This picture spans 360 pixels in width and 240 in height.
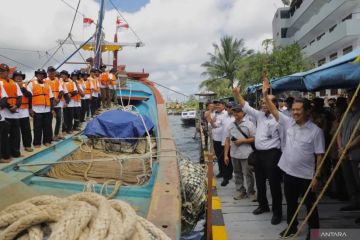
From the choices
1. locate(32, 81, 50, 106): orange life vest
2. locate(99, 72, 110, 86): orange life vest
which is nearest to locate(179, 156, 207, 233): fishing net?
locate(32, 81, 50, 106): orange life vest

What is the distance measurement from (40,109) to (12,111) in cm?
92

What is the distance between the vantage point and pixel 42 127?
20.3 feet

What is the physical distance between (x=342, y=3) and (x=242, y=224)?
59.3 feet

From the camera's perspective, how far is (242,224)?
4691 mm

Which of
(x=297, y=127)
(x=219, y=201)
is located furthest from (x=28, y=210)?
(x=219, y=201)

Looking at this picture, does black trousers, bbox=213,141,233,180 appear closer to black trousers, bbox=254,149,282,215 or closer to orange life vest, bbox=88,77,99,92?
black trousers, bbox=254,149,282,215

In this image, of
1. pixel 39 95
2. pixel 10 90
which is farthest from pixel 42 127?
pixel 10 90

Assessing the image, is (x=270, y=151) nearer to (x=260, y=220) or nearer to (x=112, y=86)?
(x=260, y=220)

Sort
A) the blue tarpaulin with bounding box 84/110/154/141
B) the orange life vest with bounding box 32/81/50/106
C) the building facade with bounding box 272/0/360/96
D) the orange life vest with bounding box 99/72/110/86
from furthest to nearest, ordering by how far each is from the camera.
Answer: the building facade with bounding box 272/0/360/96
the orange life vest with bounding box 99/72/110/86
the orange life vest with bounding box 32/81/50/106
the blue tarpaulin with bounding box 84/110/154/141

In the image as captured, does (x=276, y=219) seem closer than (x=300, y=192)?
No

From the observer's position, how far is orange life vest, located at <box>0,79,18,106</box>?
16.9ft

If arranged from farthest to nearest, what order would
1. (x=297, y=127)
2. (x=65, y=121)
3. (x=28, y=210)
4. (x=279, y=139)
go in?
(x=65, y=121) → (x=279, y=139) → (x=297, y=127) → (x=28, y=210)

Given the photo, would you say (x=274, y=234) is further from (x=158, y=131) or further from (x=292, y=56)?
(x=292, y=56)

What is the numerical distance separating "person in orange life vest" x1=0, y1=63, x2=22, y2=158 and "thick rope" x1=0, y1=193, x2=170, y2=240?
119 inches
